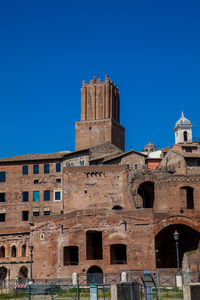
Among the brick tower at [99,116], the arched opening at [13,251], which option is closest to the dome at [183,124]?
the brick tower at [99,116]

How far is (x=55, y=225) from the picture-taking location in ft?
154

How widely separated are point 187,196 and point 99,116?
24.4m

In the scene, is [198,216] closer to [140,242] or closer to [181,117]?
[140,242]

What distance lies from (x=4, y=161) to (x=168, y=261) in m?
23.2

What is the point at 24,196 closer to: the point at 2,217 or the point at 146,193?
the point at 2,217

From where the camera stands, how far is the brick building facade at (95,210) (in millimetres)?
44250

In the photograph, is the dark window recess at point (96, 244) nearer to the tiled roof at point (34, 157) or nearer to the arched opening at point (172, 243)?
the arched opening at point (172, 243)

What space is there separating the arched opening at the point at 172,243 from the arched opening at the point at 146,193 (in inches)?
244

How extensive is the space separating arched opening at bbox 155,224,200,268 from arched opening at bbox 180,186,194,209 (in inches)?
103

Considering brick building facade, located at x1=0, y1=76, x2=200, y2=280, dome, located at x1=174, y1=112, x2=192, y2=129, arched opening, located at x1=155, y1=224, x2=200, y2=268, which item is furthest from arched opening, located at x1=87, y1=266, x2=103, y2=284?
dome, located at x1=174, y1=112, x2=192, y2=129

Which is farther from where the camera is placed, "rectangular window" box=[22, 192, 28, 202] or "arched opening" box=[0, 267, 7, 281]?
"rectangular window" box=[22, 192, 28, 202]

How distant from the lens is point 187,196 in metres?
49.5

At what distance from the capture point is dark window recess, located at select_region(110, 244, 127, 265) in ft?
146

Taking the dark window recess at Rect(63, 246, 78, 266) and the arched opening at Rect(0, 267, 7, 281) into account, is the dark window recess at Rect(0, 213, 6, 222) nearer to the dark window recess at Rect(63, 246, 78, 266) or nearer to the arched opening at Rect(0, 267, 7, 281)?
the arched opening at Rect(0, 267, 7, 281)
